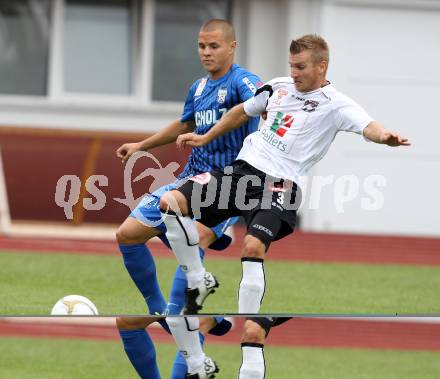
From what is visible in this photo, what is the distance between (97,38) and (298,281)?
7.03 metres

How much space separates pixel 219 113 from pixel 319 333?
188 inches

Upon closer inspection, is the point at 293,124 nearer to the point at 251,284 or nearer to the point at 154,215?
the point at 251,284

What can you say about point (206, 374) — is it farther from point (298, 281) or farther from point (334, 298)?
point (298, 281)

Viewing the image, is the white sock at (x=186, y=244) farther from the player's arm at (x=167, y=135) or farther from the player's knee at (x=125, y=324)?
the player's arm at (x=167, y=135)

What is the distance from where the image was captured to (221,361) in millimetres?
9648

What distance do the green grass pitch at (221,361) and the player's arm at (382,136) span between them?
8.82ft

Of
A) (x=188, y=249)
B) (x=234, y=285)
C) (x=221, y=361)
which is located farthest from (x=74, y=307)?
(x=234, y=285)

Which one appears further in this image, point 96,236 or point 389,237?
point 389,237

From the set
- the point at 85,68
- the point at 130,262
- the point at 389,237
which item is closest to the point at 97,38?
the point at 85,68

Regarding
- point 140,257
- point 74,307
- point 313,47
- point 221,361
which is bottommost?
point 221,361

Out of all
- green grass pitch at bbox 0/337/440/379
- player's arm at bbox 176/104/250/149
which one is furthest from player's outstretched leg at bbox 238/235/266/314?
green grass pitch at bbox 0/337/440/379

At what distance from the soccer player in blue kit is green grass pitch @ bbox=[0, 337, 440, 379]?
3.77 ft

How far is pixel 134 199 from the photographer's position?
49.9ft

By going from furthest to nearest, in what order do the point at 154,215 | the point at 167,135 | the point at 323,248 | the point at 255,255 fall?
the point at 323,248
the point at 167,135
the point at 154,215
the point at 255,255
